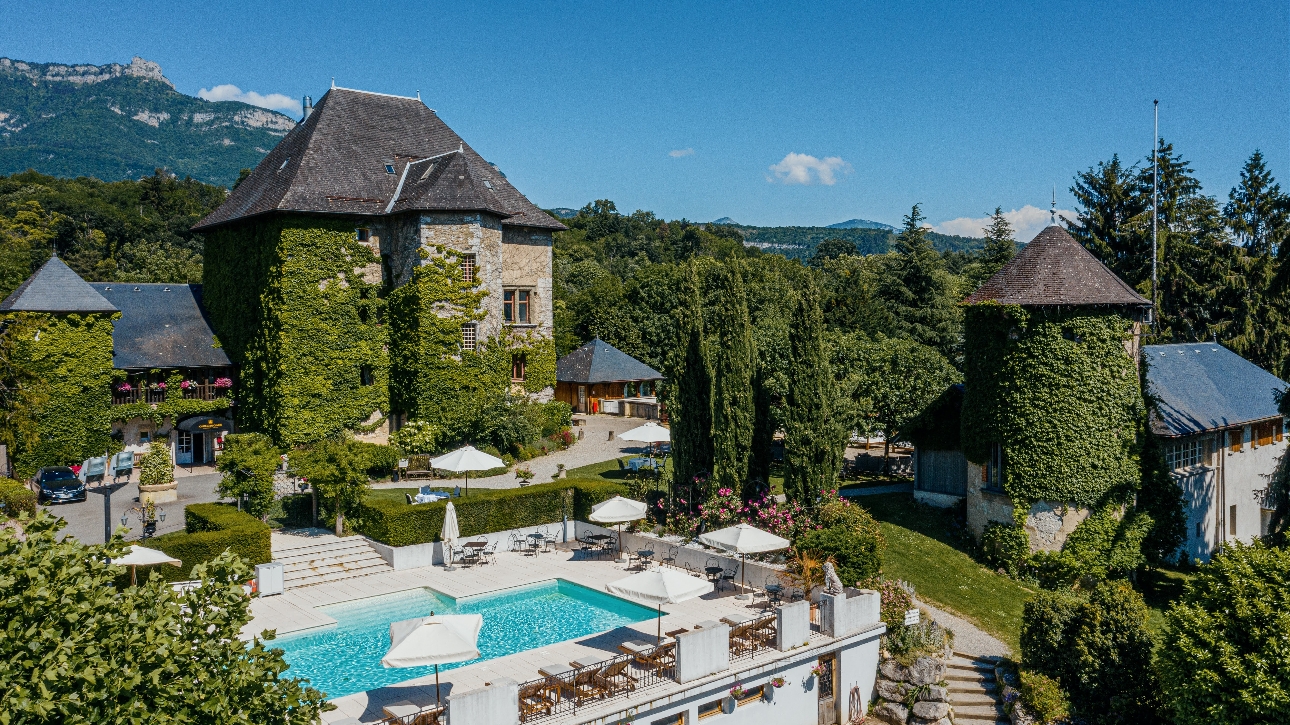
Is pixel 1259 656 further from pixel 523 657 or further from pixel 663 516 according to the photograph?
pixel 663 516

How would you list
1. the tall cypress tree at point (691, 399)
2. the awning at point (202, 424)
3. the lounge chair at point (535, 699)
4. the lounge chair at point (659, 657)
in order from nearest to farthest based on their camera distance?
the lounge chair at point (535, 699) < the lounge chair at point (659, 657) < the tall cypress tree at point (691, 399) < the awning at point (202, 424)

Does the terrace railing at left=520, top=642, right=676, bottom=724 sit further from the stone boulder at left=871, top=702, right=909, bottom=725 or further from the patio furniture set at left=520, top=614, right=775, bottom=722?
the stone boulder at left=871, top=702, right=909, bottom=725

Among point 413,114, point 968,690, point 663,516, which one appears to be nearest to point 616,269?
point 413,114

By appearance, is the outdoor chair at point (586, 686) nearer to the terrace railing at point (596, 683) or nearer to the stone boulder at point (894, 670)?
the terrace railing at point (596, 683)

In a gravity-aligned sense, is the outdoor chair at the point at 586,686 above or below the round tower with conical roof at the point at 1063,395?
below

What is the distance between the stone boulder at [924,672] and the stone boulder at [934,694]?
17 cm

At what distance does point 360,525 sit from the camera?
23.8m

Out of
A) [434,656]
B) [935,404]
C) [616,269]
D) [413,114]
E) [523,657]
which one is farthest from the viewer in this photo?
[616,269]

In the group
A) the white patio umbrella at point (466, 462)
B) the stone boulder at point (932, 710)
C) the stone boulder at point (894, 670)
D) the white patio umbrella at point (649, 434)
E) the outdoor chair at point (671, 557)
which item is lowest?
the stone boulder at point (932, 710)

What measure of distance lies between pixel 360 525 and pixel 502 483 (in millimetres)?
6727

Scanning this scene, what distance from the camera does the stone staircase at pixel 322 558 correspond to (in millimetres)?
21703

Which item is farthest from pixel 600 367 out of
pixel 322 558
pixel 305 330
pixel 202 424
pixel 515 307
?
pixel 322 558

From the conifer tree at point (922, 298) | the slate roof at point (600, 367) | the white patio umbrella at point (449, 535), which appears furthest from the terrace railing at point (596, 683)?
the conifer tree at point (922, 298)

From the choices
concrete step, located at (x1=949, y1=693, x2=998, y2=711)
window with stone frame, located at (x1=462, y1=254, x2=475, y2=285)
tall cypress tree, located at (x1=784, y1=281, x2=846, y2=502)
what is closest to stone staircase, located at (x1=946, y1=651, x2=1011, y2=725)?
concrete step, located at (x1=949, y1=693, x2=998, y2=711)
